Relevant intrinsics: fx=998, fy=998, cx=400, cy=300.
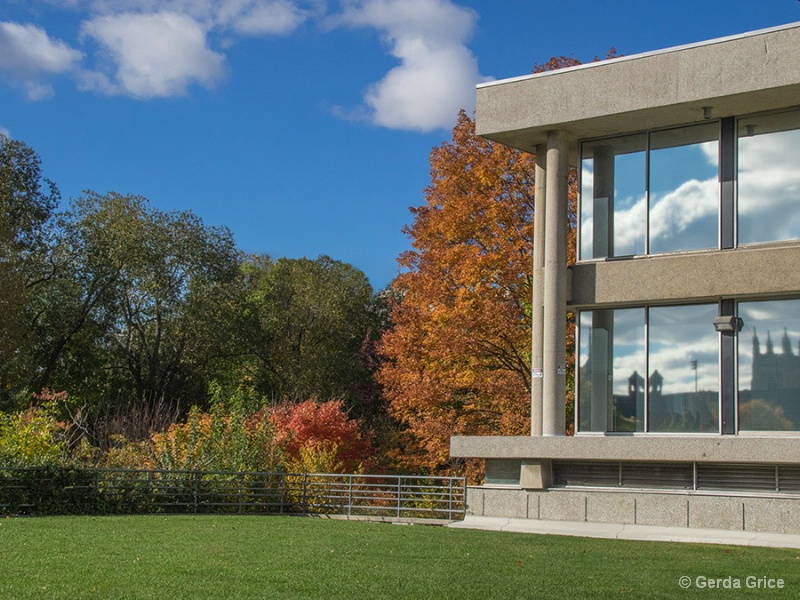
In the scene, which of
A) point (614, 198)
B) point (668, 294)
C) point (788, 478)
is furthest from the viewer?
point (614, 198)

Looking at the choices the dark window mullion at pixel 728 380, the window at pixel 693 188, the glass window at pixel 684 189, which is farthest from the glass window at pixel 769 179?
the dark window mullion at pixel 728 380

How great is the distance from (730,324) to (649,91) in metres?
4.94

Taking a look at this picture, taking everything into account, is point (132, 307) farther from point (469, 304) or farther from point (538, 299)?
point (538, 299)

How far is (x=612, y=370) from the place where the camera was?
20.6 metres

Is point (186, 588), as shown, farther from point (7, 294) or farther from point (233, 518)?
point (7, 294)

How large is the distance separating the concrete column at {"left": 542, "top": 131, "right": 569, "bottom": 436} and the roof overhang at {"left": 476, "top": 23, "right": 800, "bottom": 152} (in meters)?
1.58

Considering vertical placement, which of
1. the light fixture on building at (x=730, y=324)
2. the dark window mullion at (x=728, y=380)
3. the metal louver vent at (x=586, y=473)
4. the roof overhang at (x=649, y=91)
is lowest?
the metal louver vent at (x=586, y=473)

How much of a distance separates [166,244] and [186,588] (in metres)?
36.7

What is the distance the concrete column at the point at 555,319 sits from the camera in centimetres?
2091

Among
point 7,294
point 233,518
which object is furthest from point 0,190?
point 233,518

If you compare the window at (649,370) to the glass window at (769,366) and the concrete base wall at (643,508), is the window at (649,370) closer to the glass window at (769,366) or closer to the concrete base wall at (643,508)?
the glass window at (769,366)

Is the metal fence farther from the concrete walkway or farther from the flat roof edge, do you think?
the flat roof edge

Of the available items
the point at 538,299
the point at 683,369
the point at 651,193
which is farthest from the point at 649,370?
the point at 651,193

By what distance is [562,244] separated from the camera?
2123 centimetres
